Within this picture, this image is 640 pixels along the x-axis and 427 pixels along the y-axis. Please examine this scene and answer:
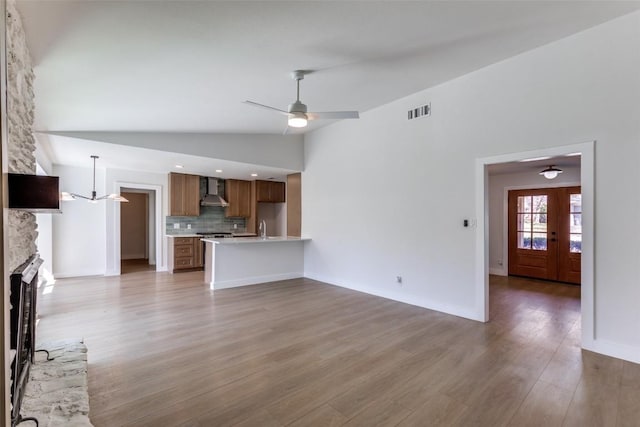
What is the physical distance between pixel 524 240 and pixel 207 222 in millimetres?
7978

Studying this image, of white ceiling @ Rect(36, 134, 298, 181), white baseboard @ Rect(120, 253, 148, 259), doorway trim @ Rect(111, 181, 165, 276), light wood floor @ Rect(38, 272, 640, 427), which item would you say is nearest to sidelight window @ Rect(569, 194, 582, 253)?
light wood floor @ Rect(38, 272, 640, 427)

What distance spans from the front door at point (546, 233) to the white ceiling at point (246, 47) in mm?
4297

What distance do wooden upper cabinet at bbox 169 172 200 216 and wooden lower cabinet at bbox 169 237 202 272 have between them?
74 centimetres

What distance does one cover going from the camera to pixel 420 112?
15.2ft

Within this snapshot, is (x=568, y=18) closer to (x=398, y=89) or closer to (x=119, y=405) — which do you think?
(x=398, y=89)

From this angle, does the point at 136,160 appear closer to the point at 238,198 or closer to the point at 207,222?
the point at 207,222

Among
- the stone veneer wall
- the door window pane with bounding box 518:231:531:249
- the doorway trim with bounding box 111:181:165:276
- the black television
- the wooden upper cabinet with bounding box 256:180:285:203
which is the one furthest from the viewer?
the wooden upper cabinet with bounding box 256:180:285:203

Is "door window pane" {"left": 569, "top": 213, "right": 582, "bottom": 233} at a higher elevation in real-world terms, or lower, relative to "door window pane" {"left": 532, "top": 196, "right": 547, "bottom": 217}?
lower

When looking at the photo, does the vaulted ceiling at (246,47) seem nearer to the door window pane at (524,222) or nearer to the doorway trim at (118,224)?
the doorway trim at (118,224)

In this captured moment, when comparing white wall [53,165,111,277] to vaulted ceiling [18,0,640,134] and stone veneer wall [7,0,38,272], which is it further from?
stone veneer wall [7,0,38,272]

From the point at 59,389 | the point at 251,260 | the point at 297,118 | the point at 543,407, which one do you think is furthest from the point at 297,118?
the point at 251,260

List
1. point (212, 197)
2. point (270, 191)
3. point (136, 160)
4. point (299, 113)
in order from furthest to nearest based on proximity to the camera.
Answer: point (270, 191) → point (212, 197) → point (136, 160) → point (299, 113)

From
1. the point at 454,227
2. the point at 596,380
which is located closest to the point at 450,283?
the point at 454,227

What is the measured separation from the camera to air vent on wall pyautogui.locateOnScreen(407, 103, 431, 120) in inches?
179
